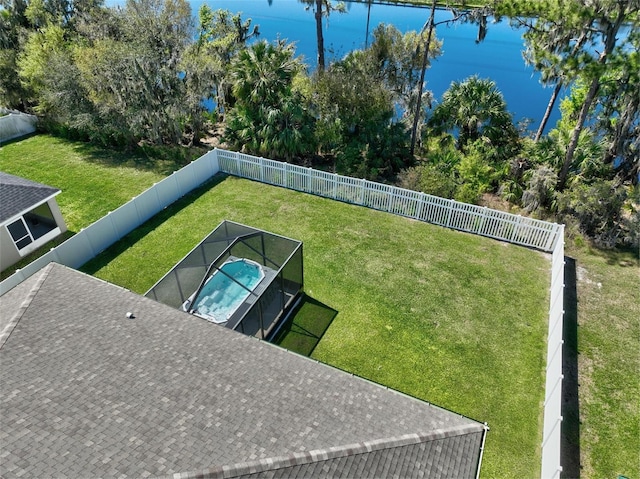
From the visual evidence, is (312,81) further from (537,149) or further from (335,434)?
(335,434)

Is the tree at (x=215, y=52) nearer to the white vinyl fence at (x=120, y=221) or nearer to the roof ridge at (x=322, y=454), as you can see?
the white vinyl fence at (x=120, y=221)

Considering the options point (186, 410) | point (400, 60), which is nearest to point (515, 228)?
point (400, 60)

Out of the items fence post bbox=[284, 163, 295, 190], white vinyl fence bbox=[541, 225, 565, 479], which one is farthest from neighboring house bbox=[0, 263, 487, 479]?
fence post bbox=[284, 163, 295, 190]

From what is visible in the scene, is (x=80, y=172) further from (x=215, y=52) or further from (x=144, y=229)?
(x=215, y=52)

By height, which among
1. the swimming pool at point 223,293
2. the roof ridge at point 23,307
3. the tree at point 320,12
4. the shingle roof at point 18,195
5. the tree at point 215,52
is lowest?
the swimming pool at point 223,293

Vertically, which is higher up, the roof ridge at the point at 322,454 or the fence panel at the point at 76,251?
the roof ridge at the point at 322,454

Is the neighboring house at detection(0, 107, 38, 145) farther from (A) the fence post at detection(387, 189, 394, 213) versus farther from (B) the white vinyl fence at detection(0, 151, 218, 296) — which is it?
(A) the fence post at detection(387, 189, 394, 213)

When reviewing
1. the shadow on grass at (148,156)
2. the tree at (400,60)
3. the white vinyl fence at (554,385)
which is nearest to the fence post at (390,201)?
the white vinyl fence at (554,385)
